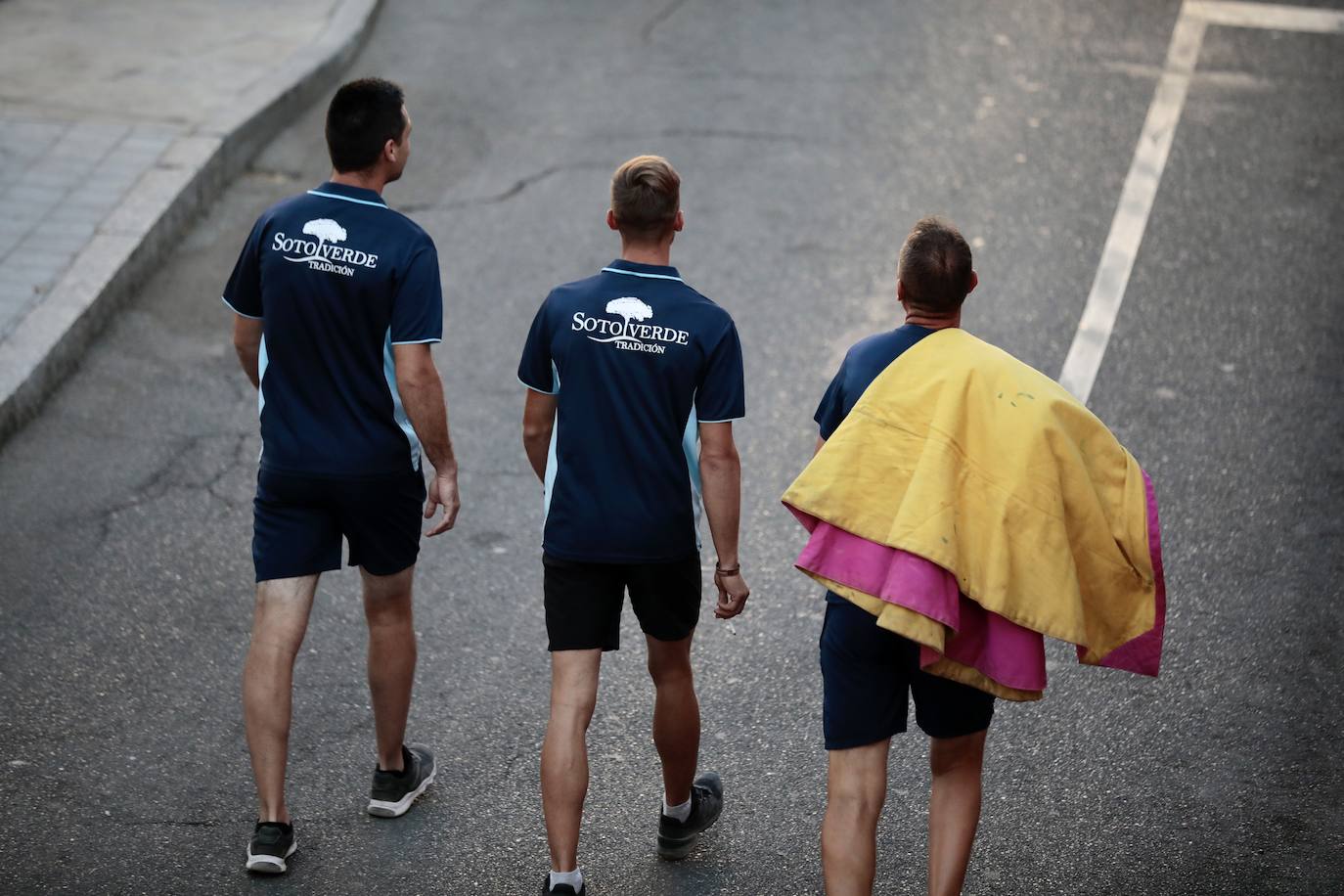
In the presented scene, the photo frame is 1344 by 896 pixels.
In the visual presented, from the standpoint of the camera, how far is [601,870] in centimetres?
452

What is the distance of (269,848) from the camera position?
14.3ft

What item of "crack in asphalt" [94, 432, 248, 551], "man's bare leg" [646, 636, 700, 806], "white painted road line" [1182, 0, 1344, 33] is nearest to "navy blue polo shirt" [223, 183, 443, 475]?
"man's bare leg" [646, 636, 700, 806]

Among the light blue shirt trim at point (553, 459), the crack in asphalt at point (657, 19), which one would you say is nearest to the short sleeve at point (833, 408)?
the light blue shirt trim at point (553, 459)

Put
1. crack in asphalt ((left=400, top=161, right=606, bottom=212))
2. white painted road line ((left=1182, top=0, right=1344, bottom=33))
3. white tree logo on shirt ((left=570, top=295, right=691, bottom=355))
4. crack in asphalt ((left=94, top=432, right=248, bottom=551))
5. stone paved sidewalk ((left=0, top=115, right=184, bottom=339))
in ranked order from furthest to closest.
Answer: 1. white painted road line ((left=1182, top=0, right=1344, bottom=33))
2. crack in asphalt ((left=400, top=161, right=606, bottom=212))
3. stone paved sidewalk ((left=0, top=115, right=184, bottom=339))
4. crack in asphalt ((left=94, top=432, right=248, bottom=551))
5. white tree logo on shirt ((left=570, top=295, right=691, bottom=355))

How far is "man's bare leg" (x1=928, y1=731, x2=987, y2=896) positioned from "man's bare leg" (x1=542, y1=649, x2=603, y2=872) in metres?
0.93

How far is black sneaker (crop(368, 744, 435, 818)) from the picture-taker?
4.68 metres

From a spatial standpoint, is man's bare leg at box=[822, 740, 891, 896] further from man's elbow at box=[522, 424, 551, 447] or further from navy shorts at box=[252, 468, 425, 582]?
navy shorts at box=[252, 468, 425, 582]

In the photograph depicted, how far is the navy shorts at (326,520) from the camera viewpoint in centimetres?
441

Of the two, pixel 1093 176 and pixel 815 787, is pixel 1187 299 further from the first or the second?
pixel 815 787

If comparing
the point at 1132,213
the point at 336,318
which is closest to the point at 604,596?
the point at 336,318

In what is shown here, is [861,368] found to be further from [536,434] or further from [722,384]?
[536,434]

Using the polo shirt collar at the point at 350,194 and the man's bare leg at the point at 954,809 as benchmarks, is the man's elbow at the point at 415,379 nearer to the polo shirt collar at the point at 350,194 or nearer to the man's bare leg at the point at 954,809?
the polo shirt collar at the point at 350,194

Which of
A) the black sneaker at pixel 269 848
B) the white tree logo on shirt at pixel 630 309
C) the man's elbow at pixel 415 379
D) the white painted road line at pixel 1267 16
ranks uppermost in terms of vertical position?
the white painted road line at pixel 1267 16

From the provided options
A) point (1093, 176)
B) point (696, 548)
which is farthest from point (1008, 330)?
point (696, 548)
